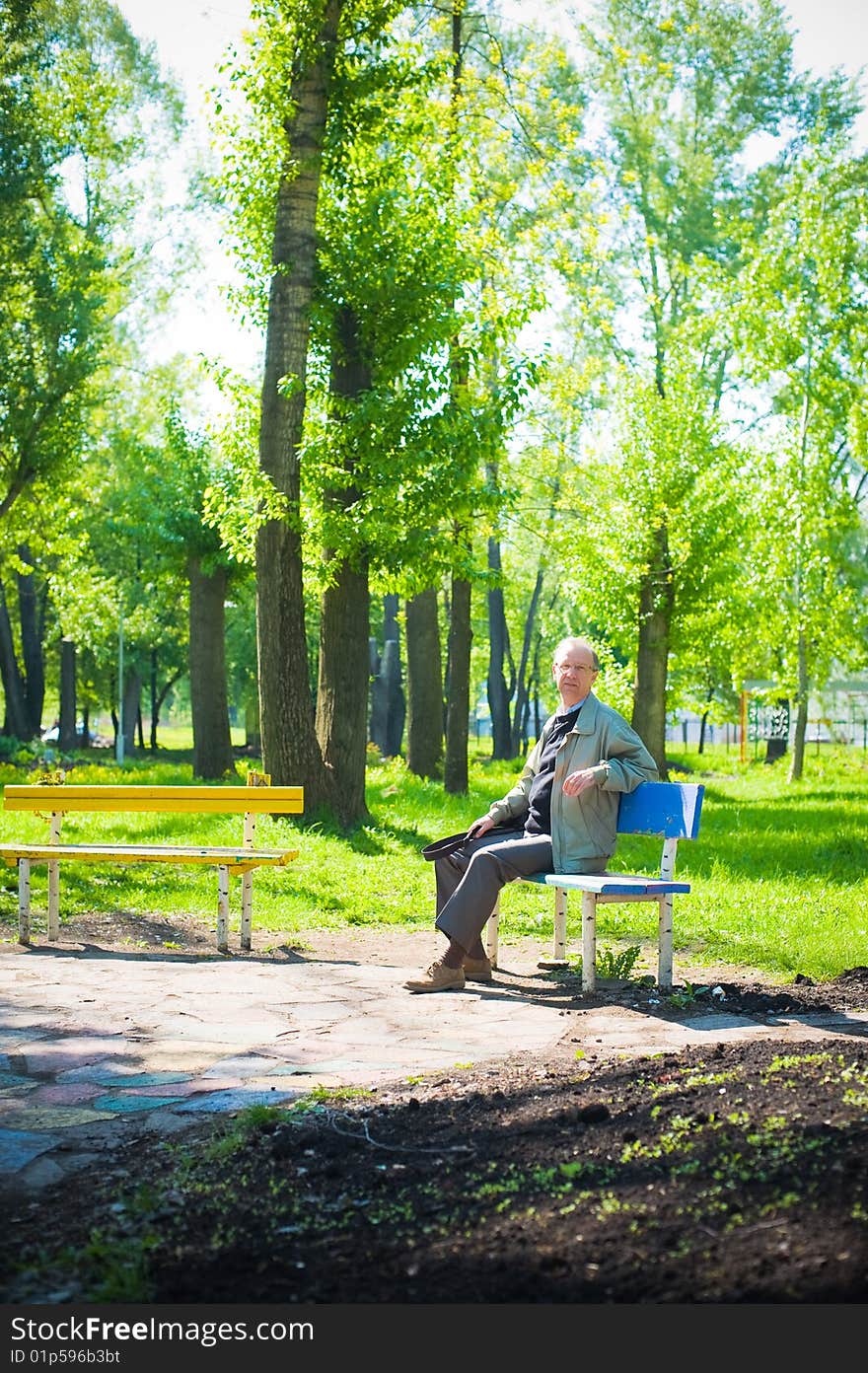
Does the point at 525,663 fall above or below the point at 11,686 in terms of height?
above

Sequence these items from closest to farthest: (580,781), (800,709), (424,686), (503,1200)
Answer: (503,1200) → (580,781) → (424,686) → (800,709)

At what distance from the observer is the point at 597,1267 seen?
112 inches

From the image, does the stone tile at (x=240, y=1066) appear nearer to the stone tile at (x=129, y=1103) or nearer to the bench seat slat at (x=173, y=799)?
the stone tile at (x=129, y=1103)

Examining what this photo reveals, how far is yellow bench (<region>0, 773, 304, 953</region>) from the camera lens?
839 centimetres

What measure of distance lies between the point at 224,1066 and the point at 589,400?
28.5 meters

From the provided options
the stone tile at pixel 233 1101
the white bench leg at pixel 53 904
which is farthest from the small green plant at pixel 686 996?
the white bench leg at pixel 53 904

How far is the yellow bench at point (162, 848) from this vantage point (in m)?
8.39

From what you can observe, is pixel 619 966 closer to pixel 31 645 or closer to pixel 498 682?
pixel 498 682

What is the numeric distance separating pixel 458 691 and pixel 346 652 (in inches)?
216

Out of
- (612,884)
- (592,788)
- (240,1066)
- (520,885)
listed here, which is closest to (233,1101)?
(240,1066)

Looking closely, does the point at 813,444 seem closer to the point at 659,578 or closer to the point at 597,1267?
the point at 659,578

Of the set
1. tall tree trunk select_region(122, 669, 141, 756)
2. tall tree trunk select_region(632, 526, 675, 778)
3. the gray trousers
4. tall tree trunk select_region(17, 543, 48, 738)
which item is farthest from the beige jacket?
tall tree trunk select_region(122, 669, 141, 756)

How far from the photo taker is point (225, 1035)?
230 inches

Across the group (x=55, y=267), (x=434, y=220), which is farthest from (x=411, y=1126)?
(x=55, y=267)
